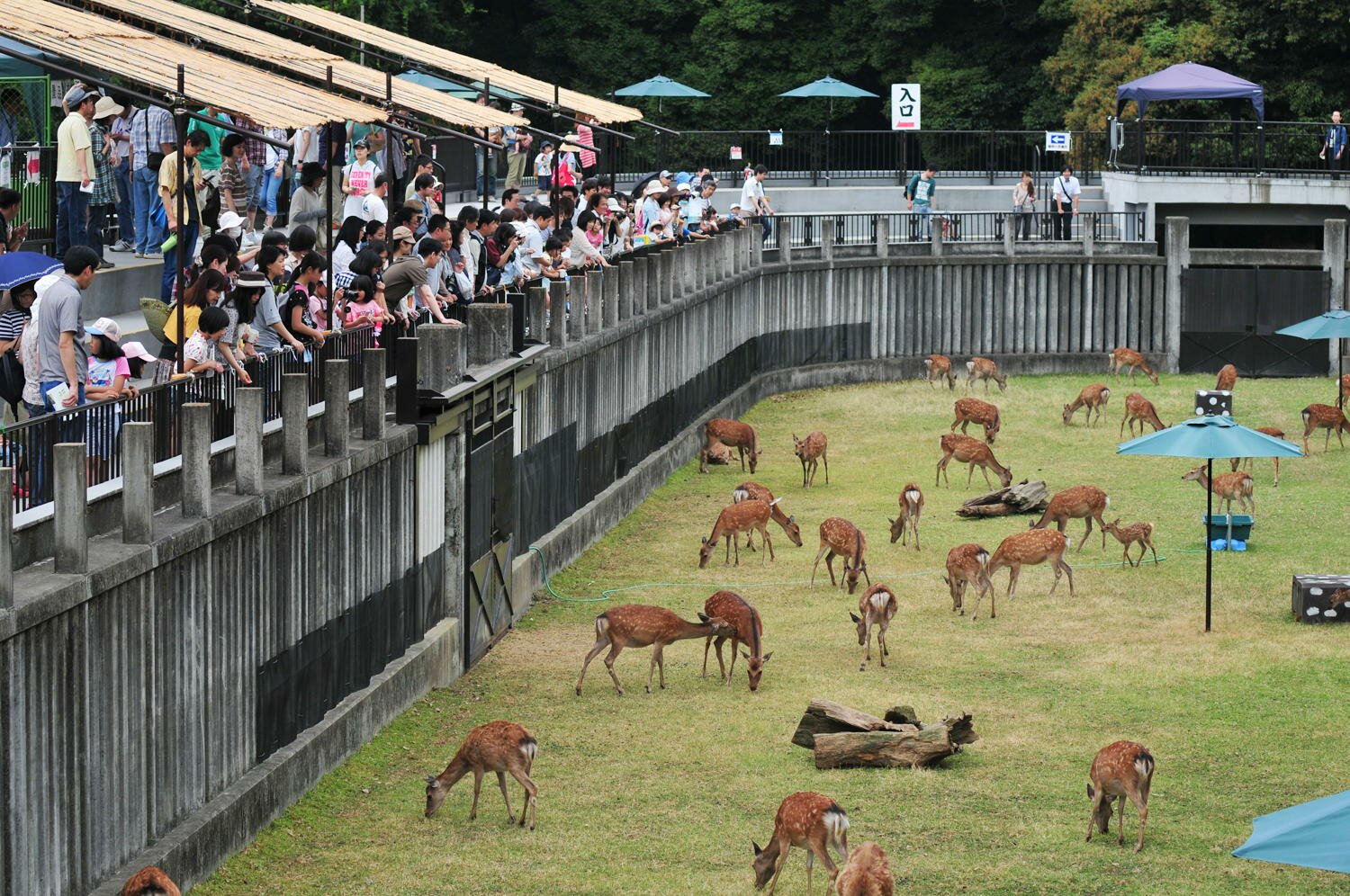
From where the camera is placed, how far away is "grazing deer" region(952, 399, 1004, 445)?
32.2 meters

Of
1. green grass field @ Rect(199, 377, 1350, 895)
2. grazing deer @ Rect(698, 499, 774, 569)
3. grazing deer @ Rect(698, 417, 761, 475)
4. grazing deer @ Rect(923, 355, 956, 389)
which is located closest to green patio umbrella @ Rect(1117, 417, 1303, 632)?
green grass field @ Rect(199, 377, 1350, 895)

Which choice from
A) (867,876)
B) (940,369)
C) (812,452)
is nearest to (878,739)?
(867,876)

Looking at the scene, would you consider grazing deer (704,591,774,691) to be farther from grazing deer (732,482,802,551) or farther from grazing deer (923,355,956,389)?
grazing deer (923,355,956,389)

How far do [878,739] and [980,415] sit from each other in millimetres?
16895

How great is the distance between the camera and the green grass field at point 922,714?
1359 centimetres

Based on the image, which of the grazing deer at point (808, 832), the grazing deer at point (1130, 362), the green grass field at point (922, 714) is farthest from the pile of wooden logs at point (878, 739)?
the grazing deer at point (1130, 362)

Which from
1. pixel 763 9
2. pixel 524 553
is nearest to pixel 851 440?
pixel 524 553

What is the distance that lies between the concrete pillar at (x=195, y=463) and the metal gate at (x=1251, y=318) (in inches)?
1235

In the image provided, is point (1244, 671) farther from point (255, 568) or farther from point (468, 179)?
point (468, 179)

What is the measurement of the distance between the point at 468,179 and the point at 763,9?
22003 mm

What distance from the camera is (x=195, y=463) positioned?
12750 mm

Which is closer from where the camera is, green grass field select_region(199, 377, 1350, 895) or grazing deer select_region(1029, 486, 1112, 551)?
green grass field select_region(199, 377, 1350, 895)

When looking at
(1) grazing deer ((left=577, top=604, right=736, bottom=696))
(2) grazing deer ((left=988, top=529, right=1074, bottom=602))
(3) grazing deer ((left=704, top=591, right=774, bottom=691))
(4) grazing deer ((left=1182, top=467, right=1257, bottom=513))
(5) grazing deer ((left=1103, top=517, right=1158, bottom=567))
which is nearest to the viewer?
(1) grazing deer ((left=577, top=604, right=736, bottom=696))

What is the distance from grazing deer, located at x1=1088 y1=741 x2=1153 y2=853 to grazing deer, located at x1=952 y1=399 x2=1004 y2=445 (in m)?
18.2
